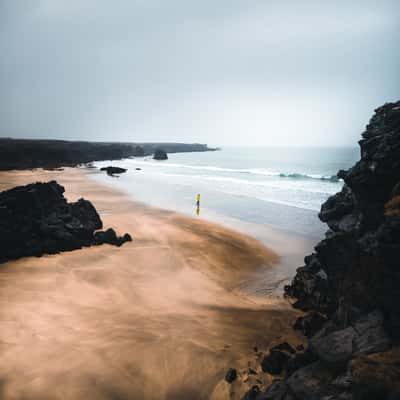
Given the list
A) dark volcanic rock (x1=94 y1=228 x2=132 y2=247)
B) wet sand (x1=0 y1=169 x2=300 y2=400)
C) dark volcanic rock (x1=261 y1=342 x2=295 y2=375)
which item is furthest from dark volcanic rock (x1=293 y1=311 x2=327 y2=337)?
dark volcanic rock (x1=94 y1=228 x2=132 y2=247)

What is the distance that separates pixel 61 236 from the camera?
55.5 feet

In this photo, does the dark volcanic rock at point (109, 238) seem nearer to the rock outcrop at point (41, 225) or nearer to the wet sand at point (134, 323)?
the rock outcrop at point (41, 225)

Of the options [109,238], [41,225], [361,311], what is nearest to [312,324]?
[361,311]

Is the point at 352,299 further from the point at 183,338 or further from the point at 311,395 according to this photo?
the point at 183,338

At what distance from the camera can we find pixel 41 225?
658 inches

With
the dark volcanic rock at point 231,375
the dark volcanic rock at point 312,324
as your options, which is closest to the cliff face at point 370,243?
the dark volcanic rock at point 312,324

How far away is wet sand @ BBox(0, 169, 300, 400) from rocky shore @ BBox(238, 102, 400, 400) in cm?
159

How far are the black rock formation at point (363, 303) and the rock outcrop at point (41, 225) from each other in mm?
13550

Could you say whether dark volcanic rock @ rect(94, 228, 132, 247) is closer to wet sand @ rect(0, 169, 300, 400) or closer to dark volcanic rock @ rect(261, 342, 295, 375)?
wet sand @ rect(0, 169, 300, 400)

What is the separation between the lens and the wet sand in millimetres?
7492

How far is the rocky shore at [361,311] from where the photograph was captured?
16.1 ft

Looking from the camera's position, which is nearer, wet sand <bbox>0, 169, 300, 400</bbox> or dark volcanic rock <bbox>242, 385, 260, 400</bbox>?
dark volcanic rock <bbox>242, 385, 260, 400</bbox>

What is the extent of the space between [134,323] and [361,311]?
24.1ft

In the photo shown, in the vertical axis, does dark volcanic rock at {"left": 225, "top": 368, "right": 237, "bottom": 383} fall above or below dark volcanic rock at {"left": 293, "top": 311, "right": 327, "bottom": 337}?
below
